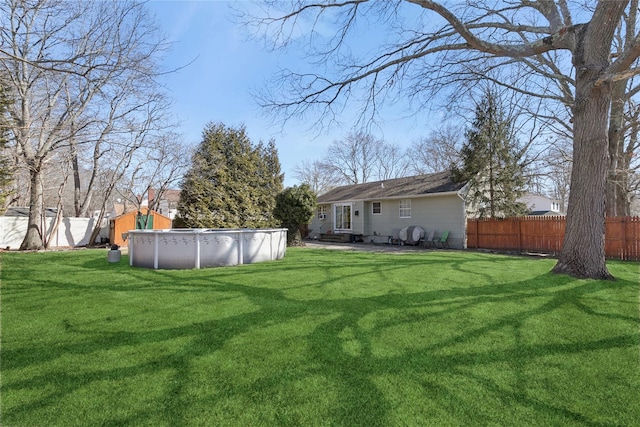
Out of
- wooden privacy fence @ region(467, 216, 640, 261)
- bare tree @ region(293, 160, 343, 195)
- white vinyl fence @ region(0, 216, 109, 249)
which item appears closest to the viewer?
wooden privacy fence @ region(467, 216, 640, 261)

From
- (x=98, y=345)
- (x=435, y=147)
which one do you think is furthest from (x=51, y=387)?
(x=435, y=147)

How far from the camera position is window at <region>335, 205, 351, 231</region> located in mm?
21186

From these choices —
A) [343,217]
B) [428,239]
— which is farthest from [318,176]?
[428,239]

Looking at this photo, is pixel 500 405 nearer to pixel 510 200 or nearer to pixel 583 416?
pixel 583 416

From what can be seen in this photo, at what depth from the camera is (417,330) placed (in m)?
3.77

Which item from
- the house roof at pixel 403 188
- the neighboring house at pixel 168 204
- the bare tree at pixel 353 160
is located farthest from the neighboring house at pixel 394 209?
the bare tree at pixel 353 160

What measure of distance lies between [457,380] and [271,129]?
809 cm

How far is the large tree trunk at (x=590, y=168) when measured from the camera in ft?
22.0

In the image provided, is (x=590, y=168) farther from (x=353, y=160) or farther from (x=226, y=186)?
(x=353, y=160)

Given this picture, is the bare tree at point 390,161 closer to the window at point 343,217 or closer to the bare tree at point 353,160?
the bare tree at point 353,160

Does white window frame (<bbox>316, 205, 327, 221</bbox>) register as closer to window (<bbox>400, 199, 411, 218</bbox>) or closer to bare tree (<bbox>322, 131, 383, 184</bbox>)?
window (<bbox>400, 199, 411, 218</bbox>)

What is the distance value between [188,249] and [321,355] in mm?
6191

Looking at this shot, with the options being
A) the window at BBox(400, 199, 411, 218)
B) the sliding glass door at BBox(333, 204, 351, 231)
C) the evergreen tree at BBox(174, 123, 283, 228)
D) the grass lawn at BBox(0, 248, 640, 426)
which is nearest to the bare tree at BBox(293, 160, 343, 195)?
the sliding glass door at BBox(333, 204, 351, 231)

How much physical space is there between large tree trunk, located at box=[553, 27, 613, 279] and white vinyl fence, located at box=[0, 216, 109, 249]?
19.5 m
